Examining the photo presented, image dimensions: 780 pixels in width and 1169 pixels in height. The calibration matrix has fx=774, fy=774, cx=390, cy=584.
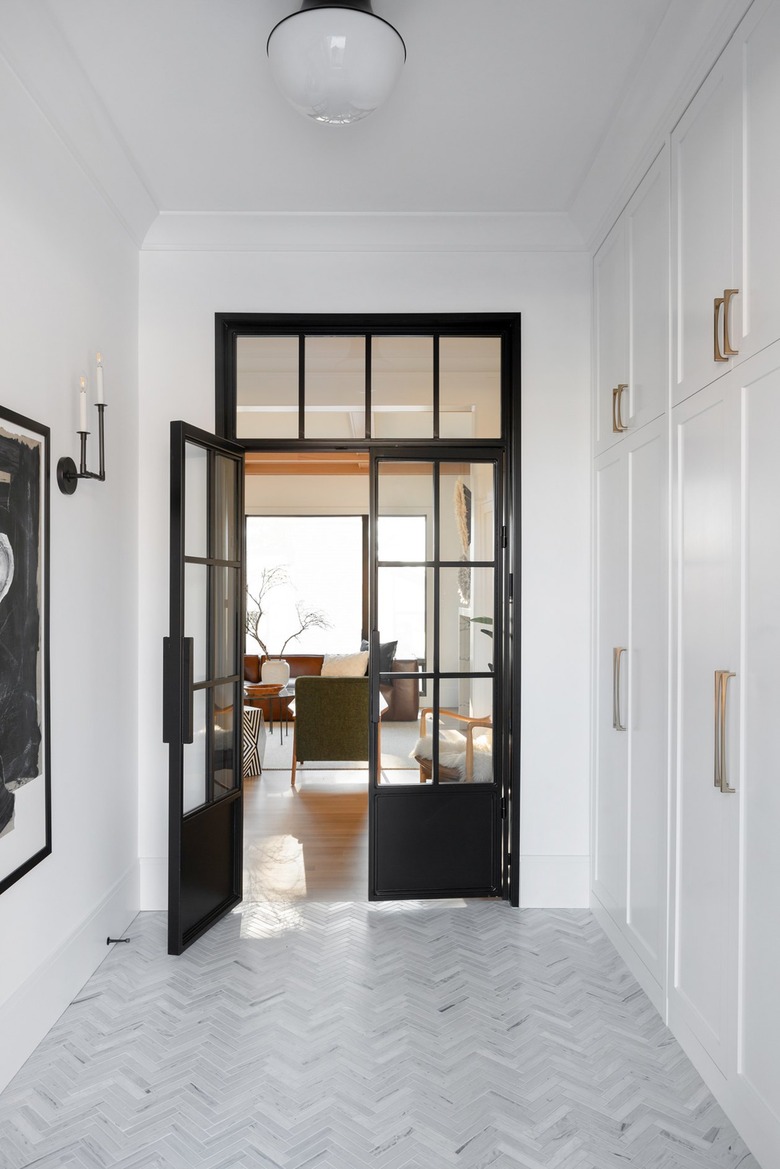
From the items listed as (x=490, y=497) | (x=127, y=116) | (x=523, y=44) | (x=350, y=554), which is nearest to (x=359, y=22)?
(x=523, y=44)

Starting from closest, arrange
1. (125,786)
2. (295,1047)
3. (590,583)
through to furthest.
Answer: (295,1047)
(125,786)
(590,583)

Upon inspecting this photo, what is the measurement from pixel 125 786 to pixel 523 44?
113 inches

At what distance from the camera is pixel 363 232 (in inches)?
127

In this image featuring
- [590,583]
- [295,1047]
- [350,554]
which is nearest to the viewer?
[295,1047]

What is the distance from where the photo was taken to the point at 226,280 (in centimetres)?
327

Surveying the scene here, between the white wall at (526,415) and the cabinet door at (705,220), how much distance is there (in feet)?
3.26

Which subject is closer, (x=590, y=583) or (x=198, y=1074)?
(x=198, y=1074)

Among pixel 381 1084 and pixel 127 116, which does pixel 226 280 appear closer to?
pixel 127 116

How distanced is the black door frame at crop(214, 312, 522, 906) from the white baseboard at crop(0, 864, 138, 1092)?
157cm

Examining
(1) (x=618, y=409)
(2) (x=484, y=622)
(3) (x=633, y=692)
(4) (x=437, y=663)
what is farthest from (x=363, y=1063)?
(1) (x=618, y=409)

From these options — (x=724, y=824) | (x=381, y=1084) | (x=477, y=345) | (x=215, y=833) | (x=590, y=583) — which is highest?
(x=477, y=345)

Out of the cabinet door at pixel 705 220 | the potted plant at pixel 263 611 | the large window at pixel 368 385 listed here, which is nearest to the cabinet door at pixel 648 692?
the cabinet door at pixel 705 220

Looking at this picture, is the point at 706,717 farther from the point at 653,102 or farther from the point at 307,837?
the point at 307,837

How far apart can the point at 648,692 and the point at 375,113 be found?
6.78ft
